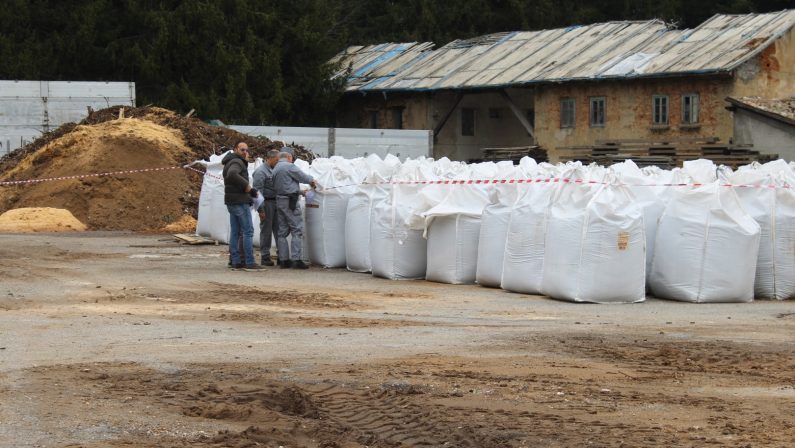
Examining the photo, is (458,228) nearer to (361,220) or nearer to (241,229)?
(361,220)

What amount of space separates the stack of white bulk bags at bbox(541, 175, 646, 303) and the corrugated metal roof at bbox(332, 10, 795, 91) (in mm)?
22230

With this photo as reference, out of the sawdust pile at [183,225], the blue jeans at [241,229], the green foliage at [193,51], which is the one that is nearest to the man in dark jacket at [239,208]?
the blue jeans at [241,229]

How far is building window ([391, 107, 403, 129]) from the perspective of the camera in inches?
1820

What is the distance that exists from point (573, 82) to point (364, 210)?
78.0 feet

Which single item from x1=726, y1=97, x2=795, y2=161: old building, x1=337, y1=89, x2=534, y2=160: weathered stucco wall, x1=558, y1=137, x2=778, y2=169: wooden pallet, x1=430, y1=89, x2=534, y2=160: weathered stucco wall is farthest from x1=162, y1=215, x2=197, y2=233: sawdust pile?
x1=430, y1=89, x2=534, y2=160: weathered stucco wall

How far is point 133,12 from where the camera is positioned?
40.3m

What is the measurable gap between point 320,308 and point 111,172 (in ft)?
47.0

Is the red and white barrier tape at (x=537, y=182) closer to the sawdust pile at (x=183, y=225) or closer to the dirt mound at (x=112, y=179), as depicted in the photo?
the sawdust pile at (x=183, y=225)

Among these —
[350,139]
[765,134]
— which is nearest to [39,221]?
[350,139]

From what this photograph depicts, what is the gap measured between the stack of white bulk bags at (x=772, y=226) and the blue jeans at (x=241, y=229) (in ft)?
21.1

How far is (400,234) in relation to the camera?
16.0 metres

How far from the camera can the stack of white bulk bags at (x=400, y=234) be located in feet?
52.4

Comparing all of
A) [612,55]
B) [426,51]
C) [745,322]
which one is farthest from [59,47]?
[745,322]

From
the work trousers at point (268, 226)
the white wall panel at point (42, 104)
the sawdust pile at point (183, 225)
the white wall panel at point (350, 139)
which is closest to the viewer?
the work trousers at point (268, 226)
